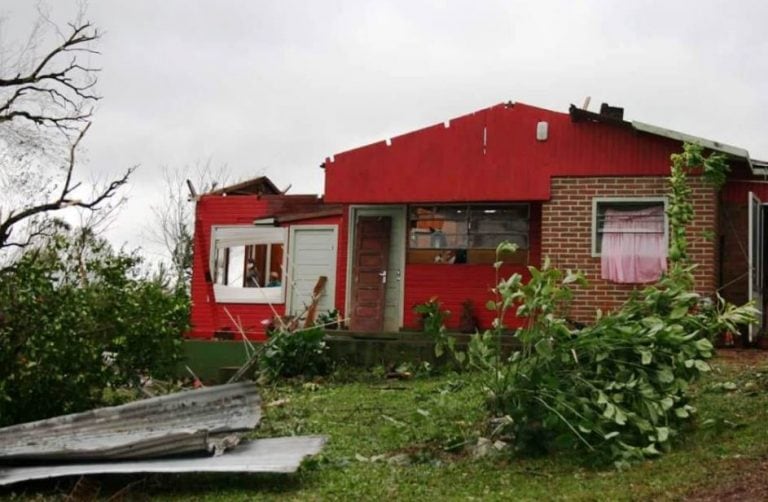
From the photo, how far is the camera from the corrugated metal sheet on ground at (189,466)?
6.34 m

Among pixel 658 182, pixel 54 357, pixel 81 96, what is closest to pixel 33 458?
pixel 54 357

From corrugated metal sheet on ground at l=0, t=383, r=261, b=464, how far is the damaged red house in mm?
7118

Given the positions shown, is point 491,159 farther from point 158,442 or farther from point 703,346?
point 158,442

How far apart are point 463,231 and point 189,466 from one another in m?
8.75

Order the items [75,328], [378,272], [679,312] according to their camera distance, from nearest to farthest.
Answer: [679,312] < [75,328] < [378,272]

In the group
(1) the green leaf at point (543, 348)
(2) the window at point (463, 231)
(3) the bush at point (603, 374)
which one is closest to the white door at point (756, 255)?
(2) the window at point (463, 231)

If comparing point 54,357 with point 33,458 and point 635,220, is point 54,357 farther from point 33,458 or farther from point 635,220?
point 635,220

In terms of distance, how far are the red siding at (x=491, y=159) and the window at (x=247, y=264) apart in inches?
111

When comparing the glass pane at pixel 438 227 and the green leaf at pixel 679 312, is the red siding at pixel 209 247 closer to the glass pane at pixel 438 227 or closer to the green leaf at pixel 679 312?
the glass pane at pixel 438 227

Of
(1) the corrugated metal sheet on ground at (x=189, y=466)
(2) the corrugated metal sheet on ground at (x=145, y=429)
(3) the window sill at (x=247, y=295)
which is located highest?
(3) the window sill at (x=247, y=295)

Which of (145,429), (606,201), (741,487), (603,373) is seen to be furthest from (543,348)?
(606,201)

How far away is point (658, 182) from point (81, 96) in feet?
40.3

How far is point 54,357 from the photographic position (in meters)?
8.16

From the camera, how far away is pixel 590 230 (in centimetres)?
1353
